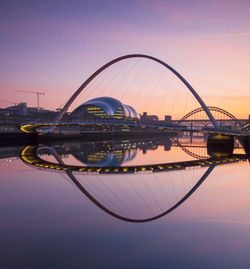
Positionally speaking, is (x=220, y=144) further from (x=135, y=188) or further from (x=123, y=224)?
(x=123, y=224)

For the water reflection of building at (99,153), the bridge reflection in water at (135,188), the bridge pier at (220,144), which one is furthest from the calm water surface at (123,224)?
the bridge pier at (220,144)

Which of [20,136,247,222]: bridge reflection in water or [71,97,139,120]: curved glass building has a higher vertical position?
[71,97,139,120]: curved glass building

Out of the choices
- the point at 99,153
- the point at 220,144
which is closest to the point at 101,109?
the point at 220,144

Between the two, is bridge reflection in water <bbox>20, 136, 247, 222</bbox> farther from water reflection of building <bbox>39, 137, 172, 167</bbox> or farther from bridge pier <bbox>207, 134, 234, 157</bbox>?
bridge pier <bbox>207, 134, 234, 157</bbox>

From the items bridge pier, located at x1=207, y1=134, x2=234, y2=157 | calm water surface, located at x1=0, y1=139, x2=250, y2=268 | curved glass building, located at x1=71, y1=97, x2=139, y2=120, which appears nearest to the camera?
calm water surface, located at x1=0, y1=139, x2=250, y2=268

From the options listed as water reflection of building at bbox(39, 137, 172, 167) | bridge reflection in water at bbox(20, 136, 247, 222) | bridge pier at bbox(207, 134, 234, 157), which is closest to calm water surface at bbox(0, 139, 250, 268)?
bridge reflection in water at bbox(20, 136, 247, 222)

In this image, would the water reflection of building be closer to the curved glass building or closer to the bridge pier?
the bridge pier

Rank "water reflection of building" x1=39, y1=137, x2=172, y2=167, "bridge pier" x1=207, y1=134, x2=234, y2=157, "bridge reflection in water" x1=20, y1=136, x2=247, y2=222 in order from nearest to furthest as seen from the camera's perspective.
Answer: "bridge reflection in water" x1=20, y1=136, x2=247, y2=222 < "water reflection of building" x1=39, y1=137, x2=172, y2=167 < "bridge pier" x1=207, y1=134, x2=234, y2=157

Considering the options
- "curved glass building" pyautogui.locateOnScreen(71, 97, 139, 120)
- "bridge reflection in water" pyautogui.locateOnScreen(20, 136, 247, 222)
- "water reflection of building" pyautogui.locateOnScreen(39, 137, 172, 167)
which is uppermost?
"curved glass building" pyautogui.locateOnScreen(71, 97, 139, 120)

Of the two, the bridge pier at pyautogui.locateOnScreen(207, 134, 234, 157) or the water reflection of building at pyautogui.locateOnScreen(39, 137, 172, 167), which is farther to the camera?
the bridge pier at pyautogui.locateOnScreen(207, 134, 234, 157)

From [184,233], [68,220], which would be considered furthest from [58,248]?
[184,233]

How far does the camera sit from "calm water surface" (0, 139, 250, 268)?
807 centimetres

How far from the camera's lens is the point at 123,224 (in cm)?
1127

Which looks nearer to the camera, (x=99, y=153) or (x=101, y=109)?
(x=99, y=153)
